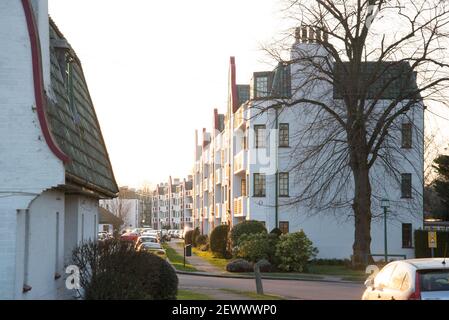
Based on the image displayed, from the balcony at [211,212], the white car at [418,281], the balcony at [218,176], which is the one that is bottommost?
the white car at [418,281]

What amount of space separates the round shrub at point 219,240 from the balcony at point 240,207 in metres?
1.71

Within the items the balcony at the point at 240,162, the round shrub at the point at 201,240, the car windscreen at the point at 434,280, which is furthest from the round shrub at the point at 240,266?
the round shrub at the point at 201,240

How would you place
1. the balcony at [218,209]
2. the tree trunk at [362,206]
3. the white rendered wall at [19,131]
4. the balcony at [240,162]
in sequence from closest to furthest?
the white rendered wall at [19,131] → the tree trunk at [362,206] → the balcony at [240,162] → the balcony at [218,209]

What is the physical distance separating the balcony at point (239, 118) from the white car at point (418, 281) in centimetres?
3940

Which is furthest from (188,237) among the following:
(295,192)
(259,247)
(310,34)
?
Result: (310,34)

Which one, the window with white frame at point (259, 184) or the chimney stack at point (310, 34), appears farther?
the window with white frame at point (259, 184)

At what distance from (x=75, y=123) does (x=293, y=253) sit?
25.9 m

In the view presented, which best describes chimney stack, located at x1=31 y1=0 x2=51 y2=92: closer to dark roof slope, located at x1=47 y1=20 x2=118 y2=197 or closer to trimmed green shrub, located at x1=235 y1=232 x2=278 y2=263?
dark roof slope, located at x1=47 y1=20 x2=118 y2=197

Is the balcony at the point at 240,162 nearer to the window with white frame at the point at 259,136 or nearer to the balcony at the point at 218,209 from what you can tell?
the window with white frame at the point at 259,136

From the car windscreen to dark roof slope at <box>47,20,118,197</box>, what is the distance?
5782 millimetres

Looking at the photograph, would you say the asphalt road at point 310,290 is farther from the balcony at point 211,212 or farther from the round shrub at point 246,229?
the balcony at point 211,212

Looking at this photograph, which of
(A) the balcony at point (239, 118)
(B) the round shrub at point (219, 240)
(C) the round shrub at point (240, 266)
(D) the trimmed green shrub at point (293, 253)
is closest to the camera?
(C) the round shrub at point (240, 266)

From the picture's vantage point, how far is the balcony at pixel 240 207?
51375 millimetres

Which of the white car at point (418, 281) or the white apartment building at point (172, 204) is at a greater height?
the white apartment building at point (172, 204)
